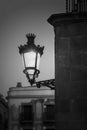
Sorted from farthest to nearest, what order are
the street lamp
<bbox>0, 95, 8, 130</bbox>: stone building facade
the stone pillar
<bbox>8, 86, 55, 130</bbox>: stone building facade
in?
<bbox>0, 95, 8, 130</bbox>: stone building facade
<bbox>8, 86, 55, 130</bbox>: stone building facade
the street lamp
the stone pillar

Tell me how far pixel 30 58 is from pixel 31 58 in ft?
0.08

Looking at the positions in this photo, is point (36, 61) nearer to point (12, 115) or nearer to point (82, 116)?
point (82, 116)

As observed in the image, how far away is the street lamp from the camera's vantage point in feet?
31.7

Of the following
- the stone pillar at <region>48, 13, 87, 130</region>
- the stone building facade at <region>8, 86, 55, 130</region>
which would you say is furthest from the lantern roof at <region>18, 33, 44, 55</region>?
the stone building facade at <region>8, 86, 55, 130</region>

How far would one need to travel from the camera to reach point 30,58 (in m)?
9.71

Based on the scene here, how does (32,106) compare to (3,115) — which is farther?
(3,115)

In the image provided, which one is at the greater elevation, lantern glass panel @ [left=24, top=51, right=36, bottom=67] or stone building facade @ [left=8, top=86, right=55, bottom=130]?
stone building facade @ [left=8, top=86, right=55, bottom=130]

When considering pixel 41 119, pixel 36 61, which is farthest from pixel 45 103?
pixel 36 61

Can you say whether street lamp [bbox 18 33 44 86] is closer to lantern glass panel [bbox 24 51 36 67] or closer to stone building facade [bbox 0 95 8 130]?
→ lantern glass panel [bbox 24 51 36 67]

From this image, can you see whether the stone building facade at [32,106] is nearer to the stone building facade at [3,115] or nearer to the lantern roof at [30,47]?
the stone building facade at [3,115]

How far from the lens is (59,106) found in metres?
8.50

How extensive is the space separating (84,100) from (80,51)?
0.97m

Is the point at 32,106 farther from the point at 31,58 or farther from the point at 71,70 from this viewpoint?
the point at 71,70

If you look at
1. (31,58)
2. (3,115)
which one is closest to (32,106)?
(3,115)
